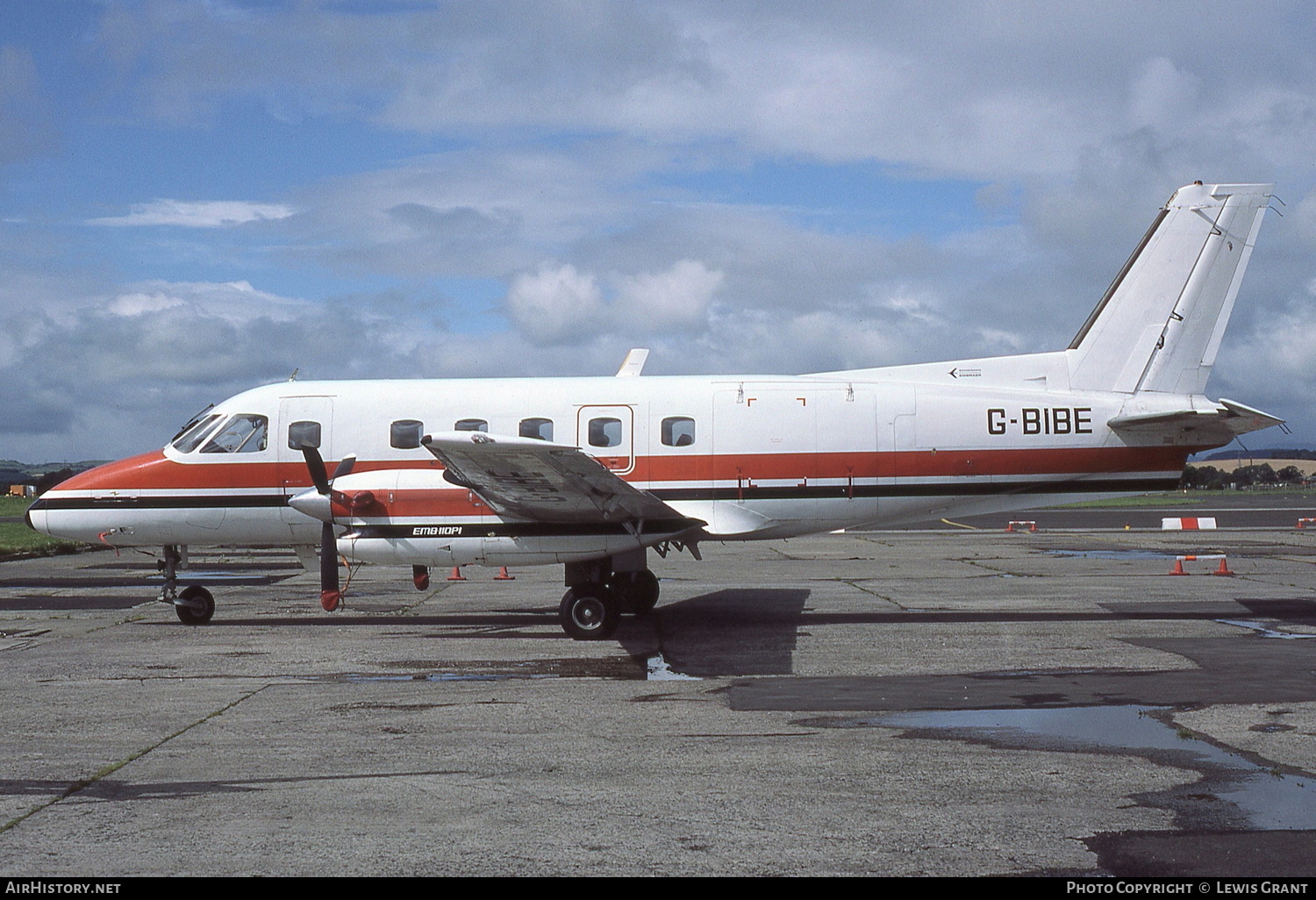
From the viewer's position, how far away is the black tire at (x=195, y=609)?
15992mm

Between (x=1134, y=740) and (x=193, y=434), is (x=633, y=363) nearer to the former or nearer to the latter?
(x=193, y=434)

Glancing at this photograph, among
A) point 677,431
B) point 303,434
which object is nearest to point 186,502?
point 303,434

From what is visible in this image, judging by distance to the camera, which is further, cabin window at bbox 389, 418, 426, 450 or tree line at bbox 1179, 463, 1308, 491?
tree line at bbox 1179, 463, 1308, 491

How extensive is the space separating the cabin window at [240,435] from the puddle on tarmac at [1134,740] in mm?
10192

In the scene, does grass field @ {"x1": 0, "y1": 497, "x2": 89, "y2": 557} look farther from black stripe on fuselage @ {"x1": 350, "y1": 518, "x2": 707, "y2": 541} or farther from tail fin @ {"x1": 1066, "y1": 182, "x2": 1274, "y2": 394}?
tail fin @ {"x1": 1066, "y1": 182, "x2": 1274, "y2": 394}

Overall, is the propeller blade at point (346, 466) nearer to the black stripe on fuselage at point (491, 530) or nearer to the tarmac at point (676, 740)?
the black stripe on fuselage at point (491, 530)

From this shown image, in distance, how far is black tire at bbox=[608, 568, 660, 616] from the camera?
16.2 meters

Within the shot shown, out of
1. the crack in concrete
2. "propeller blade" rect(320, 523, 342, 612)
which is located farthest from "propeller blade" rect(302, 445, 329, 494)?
the crack in concrete

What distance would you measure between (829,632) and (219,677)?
752 centimetres

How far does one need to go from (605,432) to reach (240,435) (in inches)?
215

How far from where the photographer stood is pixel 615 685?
36.3 feet

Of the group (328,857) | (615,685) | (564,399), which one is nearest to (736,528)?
(564,399)

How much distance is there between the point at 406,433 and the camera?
15766 millimetres

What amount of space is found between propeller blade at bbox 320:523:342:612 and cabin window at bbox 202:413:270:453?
224cm
